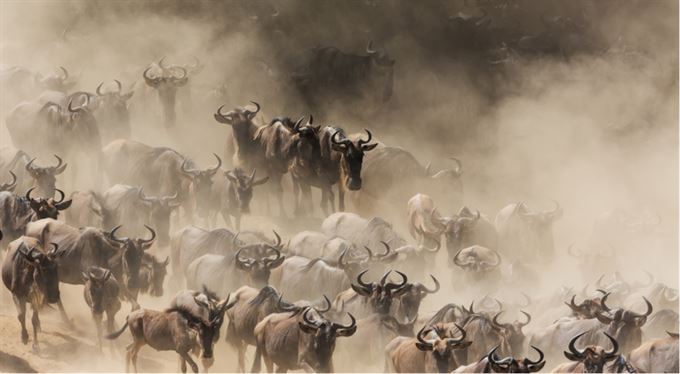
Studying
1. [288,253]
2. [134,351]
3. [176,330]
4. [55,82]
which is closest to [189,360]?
[176,330]

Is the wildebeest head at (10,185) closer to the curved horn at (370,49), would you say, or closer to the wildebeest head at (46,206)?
the wildebeest head at (46,206)

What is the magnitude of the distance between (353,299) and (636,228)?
30.6ft

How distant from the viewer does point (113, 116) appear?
4019 cm

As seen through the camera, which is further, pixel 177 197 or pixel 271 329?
pixel 177 197

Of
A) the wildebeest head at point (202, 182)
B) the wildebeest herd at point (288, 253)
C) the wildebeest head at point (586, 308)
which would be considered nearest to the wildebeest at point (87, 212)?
the wildebeest herd at point (288, 253)

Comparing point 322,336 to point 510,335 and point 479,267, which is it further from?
point 479,267

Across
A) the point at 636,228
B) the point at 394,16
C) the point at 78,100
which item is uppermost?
the point at 394,16

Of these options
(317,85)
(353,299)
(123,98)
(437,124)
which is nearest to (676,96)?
(437,124)

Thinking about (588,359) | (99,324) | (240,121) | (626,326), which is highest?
(240,121)

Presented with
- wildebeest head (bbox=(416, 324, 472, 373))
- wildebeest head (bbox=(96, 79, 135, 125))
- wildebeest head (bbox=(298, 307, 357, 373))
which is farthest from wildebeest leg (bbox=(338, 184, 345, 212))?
wildebeest head (bbox=(416, 324, 472, 373))

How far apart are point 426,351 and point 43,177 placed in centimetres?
1032

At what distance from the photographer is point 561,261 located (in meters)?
38.7

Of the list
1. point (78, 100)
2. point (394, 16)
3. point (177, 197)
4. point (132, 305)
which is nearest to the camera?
point (132, 305)

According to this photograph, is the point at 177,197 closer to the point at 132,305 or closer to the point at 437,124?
the point at 132,305
